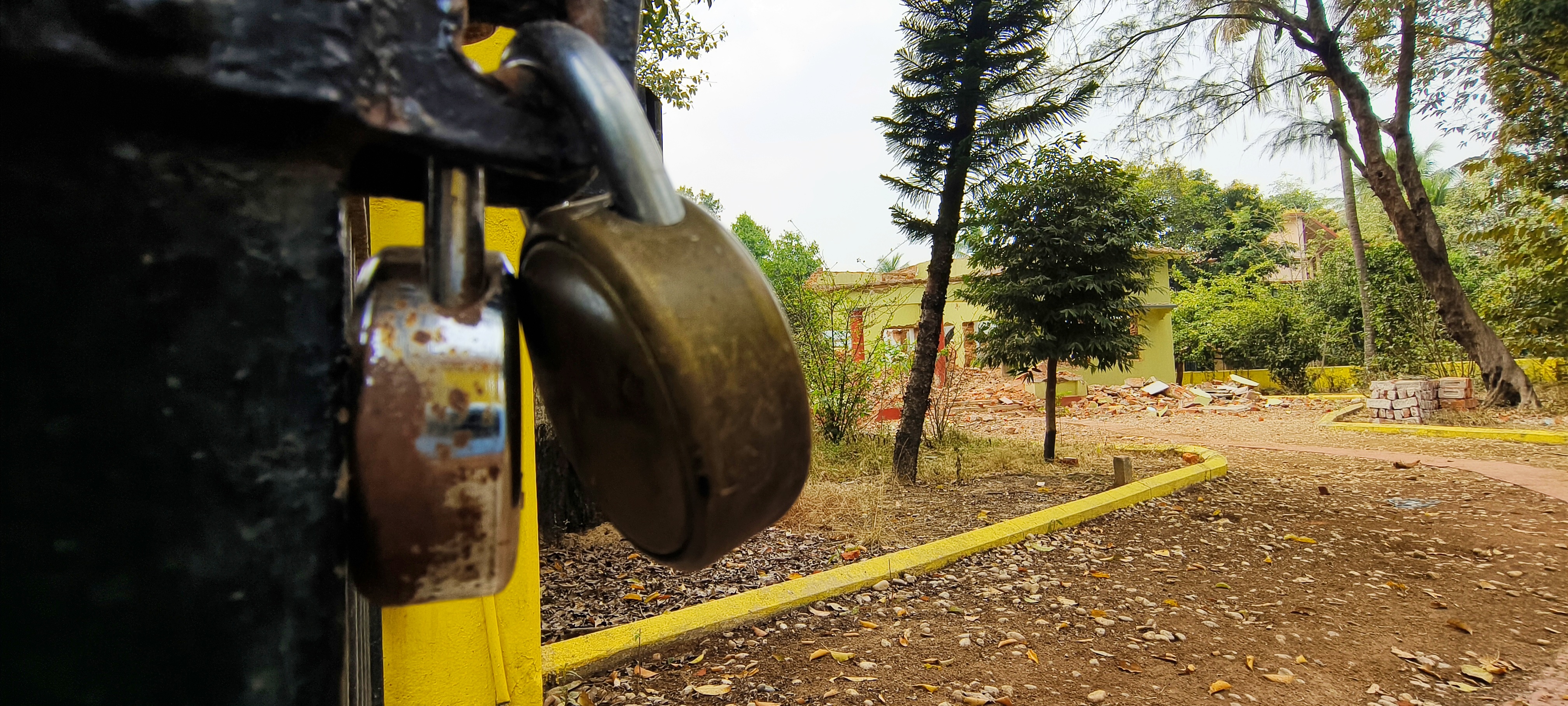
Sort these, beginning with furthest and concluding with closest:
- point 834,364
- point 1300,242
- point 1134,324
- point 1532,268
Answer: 1. point 1300,242
2. point 1134,324
3. point 1532,268
4. point 834,364

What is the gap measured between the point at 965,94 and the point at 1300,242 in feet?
159

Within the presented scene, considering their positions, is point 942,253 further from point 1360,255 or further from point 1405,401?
point 1360,255

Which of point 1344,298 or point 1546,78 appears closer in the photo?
point 1546,78

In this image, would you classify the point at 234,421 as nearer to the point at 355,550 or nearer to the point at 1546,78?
the point at 355,550

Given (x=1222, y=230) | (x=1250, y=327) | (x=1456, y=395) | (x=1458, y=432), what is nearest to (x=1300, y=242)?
(x=1222, y=230)

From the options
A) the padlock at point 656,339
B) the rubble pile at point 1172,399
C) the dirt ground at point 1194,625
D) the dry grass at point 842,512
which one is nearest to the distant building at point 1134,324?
the rubble pile at point 1172,399

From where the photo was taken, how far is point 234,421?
35 cm

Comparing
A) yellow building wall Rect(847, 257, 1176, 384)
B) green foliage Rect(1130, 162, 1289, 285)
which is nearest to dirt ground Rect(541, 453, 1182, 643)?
yellow building wall Rect(847, 257, 1176, 384)

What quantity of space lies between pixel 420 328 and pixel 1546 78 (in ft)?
54.5

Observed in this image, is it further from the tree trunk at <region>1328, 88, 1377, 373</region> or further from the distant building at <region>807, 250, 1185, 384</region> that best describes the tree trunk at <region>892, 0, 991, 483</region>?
the tree trunk at <region>1328, 88, 1377, 373</region>

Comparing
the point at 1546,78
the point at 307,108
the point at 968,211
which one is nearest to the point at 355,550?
the point at 307,108

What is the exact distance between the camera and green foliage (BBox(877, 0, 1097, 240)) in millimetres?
7590

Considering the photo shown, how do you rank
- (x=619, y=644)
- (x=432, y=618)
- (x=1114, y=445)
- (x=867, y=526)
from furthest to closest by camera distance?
(x=1114, y=445), (x=867, y=526), (x=619, y=644), (x=432, y=618)

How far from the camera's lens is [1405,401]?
42.8 ft
